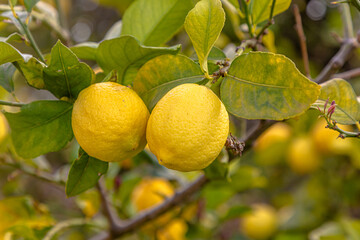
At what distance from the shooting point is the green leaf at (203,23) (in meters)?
0.47

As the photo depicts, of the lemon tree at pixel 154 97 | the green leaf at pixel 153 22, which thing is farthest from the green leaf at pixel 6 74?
the green leaf at pixel 153 22

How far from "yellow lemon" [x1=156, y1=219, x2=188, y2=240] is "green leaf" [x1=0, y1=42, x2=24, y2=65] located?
754 mm

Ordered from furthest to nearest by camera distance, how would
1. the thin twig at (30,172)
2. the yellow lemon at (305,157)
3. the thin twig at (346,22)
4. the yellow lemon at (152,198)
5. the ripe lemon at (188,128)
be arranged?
the yellow lemon at (305,157), the yellow lemon at (152,198), the thin twig at (30,172), the thin twig at (346,22), the ripe lemon at (188,128)

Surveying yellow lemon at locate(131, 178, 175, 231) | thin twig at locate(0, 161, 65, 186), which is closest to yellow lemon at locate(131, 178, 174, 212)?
yellow lemon at locate(131, 178, 175, 231)

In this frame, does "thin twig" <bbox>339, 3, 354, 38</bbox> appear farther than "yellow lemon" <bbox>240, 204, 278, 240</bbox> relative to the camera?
No

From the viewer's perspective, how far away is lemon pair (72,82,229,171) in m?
0.45

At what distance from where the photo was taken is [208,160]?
0.47 meters

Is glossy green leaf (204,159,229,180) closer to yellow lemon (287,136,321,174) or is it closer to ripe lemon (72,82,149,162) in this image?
ripe lemon (72,82,149,162)

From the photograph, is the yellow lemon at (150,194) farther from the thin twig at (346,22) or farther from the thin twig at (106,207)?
the thin twig at (346,22)

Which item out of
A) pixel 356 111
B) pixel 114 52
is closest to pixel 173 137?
pixel 114 52

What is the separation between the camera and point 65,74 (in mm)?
528

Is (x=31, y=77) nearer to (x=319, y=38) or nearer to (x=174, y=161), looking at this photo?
(x=174, y=161)

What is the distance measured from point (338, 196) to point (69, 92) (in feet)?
3.99

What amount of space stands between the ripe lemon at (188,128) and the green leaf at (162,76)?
0.20 feet
